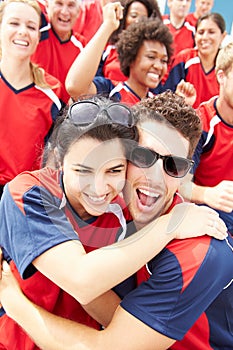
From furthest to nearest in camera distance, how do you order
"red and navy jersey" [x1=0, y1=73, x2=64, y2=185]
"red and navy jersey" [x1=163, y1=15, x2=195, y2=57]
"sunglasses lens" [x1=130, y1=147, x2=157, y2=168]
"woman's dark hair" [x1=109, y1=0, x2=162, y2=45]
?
"red and navy jersey" [x1=163, y1=15, x2=195, y2=57] < "woman's dark hair" [x1=109, y1=0, x2=162, y2=45] < "red and navy jersey" [x1=0, y1=73, x2=64, y2=185] < "sunglasses lens" [x1=130, y1=147, x2=157, y2=168]

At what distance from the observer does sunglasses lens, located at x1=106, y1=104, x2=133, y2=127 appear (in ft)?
3.40

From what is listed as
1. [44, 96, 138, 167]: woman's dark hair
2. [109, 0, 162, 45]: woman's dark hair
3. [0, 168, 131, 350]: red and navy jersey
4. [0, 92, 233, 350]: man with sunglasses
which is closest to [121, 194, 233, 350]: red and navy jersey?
[0, 92, 233, 350]: man with sunglasses

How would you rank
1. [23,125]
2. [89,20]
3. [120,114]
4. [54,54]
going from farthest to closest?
[89,20] < [54,54] < [23,125] < [120,114]

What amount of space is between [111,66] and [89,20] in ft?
2.69

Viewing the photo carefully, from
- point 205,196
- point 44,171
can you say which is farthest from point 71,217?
point 205,196

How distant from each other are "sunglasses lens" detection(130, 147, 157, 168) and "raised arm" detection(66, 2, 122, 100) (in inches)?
35.4

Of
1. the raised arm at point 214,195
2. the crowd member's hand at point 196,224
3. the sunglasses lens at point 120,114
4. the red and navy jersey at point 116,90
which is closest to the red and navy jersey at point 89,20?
the red and navy jersey at point 116,90

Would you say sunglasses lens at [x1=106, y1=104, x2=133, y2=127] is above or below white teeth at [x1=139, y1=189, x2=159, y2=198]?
above

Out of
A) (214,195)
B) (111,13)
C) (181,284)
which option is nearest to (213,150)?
(214,195)

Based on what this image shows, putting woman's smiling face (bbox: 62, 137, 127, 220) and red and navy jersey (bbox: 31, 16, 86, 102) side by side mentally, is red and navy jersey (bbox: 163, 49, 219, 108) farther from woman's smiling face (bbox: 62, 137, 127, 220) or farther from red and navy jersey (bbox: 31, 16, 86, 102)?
woman's smiling face (bbox: 62, 137, 127, 220)

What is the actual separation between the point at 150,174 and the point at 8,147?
2.76 feet

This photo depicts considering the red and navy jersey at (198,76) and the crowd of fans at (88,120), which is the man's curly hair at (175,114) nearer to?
the crowd of fans at (88,120)

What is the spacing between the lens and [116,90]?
6.91 ft

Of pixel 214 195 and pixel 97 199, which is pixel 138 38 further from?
pixel 97 199
